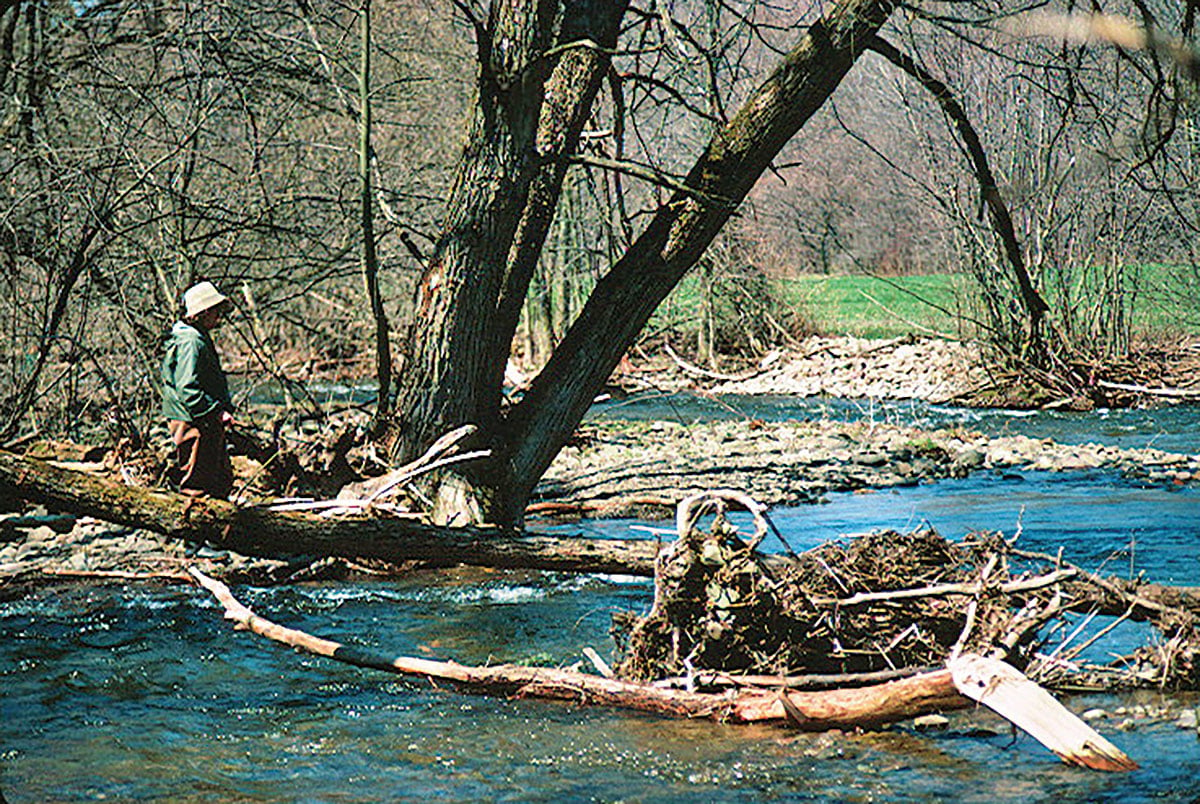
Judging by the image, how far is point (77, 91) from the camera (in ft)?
41.8

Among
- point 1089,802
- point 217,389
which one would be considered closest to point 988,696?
point 1089,802

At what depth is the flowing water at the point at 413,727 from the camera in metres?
5.23

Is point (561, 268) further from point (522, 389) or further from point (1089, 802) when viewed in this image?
point (1089, 802)

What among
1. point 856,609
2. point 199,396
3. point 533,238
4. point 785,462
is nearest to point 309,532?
point 199,396

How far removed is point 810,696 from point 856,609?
2.01ft

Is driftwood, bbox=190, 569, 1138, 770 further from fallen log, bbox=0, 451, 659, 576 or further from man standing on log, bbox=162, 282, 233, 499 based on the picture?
man standing on log, bbox=162, 282, 233, 499

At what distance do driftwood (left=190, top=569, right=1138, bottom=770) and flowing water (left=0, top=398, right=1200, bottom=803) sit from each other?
8 cm

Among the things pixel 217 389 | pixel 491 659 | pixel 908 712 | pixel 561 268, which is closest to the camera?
pixel 908 712

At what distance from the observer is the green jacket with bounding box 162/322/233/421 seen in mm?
10195

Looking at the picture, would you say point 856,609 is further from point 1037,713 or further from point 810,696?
point 1037,713

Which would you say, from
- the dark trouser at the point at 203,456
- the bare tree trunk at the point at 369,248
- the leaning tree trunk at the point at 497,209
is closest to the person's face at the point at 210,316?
the dark trouser at the point at 203,456

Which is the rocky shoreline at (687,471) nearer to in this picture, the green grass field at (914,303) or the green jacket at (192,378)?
the green jacket at (192,378)

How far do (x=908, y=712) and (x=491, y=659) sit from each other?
9.16ft

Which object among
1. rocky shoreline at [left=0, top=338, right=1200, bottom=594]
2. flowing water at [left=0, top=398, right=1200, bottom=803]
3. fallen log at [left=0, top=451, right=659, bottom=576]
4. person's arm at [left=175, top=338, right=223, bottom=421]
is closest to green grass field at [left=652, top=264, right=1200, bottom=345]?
rocky shoreline at [left=0, top=338, right=1200, bottom=594]
